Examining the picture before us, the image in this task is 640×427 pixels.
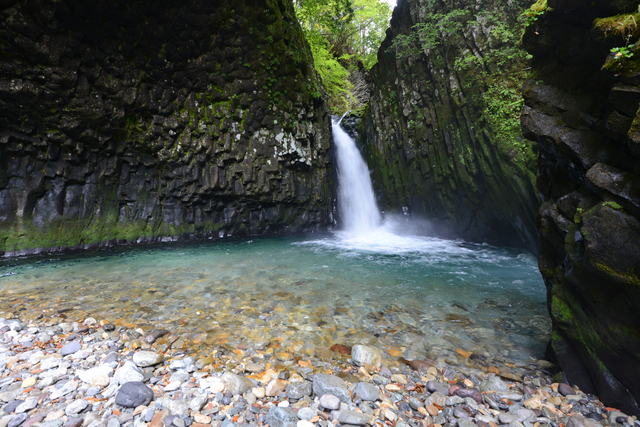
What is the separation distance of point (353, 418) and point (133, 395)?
5.46 ft

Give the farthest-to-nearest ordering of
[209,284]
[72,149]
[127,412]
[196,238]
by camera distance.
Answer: [196,238] < [72,149] < [209,284] < [127,412]

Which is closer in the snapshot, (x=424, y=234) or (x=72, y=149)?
(x=72, y=149)

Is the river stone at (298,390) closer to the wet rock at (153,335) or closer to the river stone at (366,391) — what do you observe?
the river stone at (366,391)

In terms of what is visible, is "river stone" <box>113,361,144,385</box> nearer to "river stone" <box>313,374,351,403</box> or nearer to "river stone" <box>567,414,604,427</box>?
"river stone" <box>313,374,351,403</box>

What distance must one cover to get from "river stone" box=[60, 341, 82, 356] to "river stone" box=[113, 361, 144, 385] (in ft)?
2.94

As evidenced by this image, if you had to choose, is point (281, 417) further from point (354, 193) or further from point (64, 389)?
point (354, 193)

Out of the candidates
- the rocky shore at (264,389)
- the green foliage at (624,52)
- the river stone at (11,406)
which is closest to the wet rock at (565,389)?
the rocky shore at (264,389)

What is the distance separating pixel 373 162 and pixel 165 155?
907 centimetres

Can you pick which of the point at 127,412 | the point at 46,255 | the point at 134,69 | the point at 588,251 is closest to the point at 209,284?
the point at 127,412

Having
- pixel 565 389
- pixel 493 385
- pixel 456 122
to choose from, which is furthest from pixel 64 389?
pixel 456 122

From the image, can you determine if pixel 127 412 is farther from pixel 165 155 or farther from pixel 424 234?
pixel 424 234

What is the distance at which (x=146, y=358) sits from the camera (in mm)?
2711

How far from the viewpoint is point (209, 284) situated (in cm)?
556

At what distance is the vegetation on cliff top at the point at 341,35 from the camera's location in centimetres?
1350
